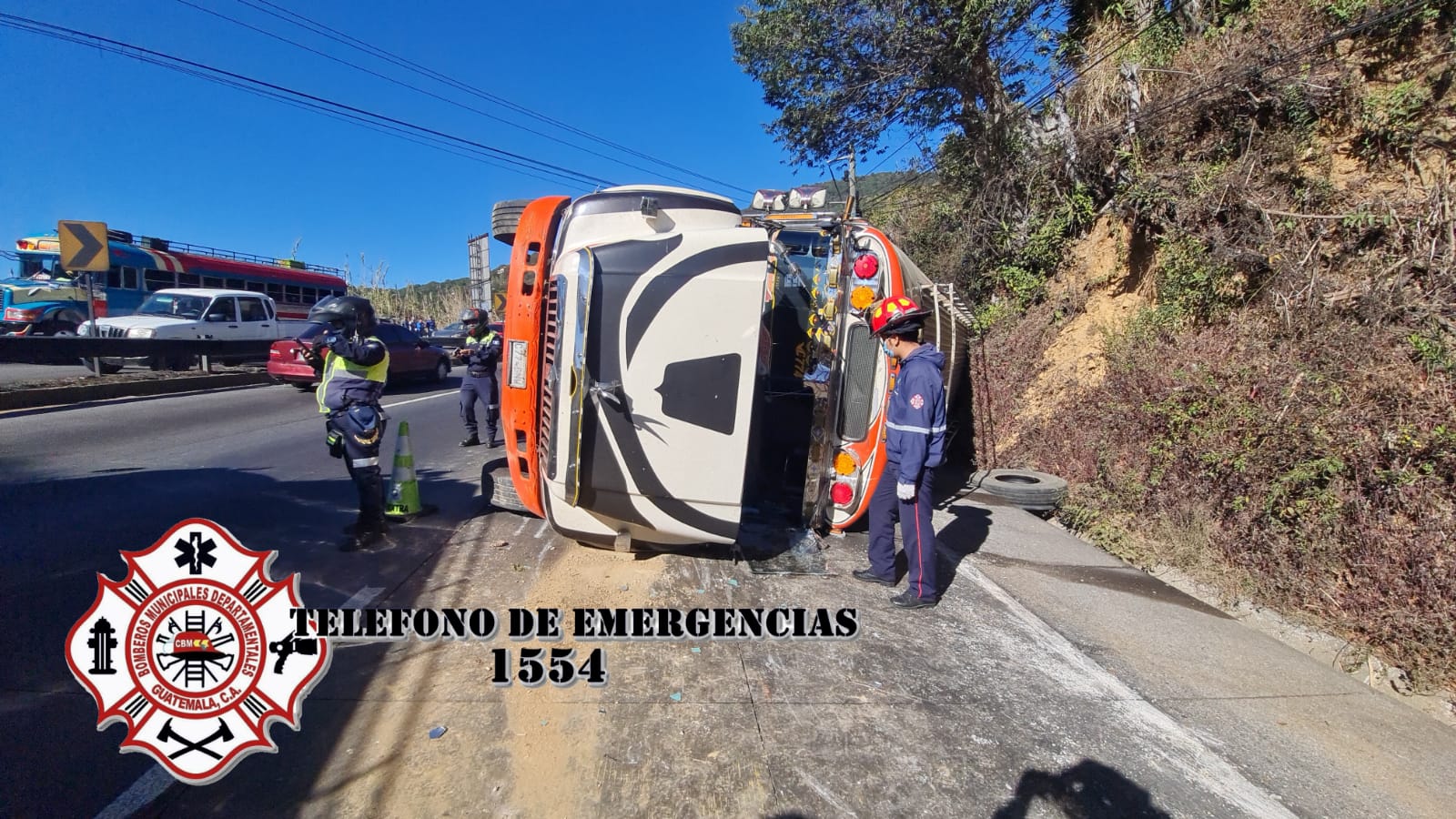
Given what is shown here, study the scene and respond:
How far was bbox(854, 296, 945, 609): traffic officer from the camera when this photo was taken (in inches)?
158

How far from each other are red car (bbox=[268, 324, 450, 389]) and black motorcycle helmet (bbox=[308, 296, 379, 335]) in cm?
682

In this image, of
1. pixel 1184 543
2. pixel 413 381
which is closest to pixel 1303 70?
pixel 1184 543

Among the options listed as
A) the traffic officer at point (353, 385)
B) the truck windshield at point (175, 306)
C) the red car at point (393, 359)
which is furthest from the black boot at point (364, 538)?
the truck windshield at point (175, 306)

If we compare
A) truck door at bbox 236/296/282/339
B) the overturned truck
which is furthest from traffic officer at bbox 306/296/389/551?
truck door at bbox 236/296/282/339

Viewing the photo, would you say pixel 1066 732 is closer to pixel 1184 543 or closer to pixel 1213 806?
pixel 1213 806

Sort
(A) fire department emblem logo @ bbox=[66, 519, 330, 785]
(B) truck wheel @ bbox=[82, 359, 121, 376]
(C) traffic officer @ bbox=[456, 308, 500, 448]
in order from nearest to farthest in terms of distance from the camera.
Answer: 1. (A) fire department emblem logo @ bbox=[66, 519, 330, 785]
2. (C) traffic officer @ bbox=[456, 308, 500, 448]
3. (B) truck wheel @ bbox=[82, 359, 121, 376]

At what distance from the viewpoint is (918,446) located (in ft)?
13.1

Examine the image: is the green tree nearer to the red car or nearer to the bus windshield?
the red car

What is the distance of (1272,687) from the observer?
3.42 m

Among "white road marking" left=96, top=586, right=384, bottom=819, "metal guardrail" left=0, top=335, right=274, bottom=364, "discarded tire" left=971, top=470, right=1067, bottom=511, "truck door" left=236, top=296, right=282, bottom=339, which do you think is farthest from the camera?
"truck door" left=236, top=296, right=282, bottom=339

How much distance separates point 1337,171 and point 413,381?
1691cm

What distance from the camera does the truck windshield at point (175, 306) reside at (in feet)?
49.6

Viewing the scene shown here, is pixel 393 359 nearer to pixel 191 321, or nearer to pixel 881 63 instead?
pixel 191 321

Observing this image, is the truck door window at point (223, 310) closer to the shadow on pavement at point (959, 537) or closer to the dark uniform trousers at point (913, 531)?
the shadow on pavement at point (959, 537)
